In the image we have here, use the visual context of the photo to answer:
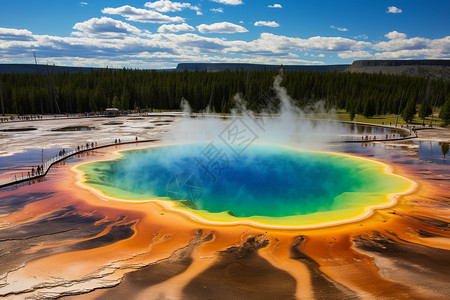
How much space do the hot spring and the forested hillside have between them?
68.4 metres

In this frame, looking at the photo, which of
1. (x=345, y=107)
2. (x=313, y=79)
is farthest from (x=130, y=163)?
(x=313, y=79)

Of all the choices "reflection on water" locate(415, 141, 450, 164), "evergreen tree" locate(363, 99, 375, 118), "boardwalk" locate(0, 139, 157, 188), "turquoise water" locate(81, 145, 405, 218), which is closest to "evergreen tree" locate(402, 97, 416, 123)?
"evergreen tree" locate(363, 99, 375, 118)

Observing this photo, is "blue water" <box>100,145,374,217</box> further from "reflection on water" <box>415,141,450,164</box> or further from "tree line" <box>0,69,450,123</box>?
"tree line" <box>0,69,450,123</box>

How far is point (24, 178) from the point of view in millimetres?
28562

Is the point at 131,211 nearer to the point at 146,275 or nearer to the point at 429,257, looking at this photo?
the point at 146,275

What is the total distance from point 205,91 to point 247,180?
89.7 metres

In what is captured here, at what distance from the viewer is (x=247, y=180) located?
Answer: 31812mm

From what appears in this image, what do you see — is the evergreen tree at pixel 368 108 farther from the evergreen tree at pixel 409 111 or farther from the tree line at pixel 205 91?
the evergreen tree at pixel 409 111

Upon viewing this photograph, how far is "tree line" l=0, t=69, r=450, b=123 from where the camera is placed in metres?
100

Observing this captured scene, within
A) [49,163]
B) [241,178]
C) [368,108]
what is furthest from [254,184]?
[368,108]

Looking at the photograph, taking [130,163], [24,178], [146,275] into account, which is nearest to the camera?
[146,275]

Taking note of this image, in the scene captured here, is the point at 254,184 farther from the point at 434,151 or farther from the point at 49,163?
the point at 434,151

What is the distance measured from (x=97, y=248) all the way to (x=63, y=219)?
5505 mm

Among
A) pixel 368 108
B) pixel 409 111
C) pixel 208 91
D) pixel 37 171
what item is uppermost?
pixel 208 91
